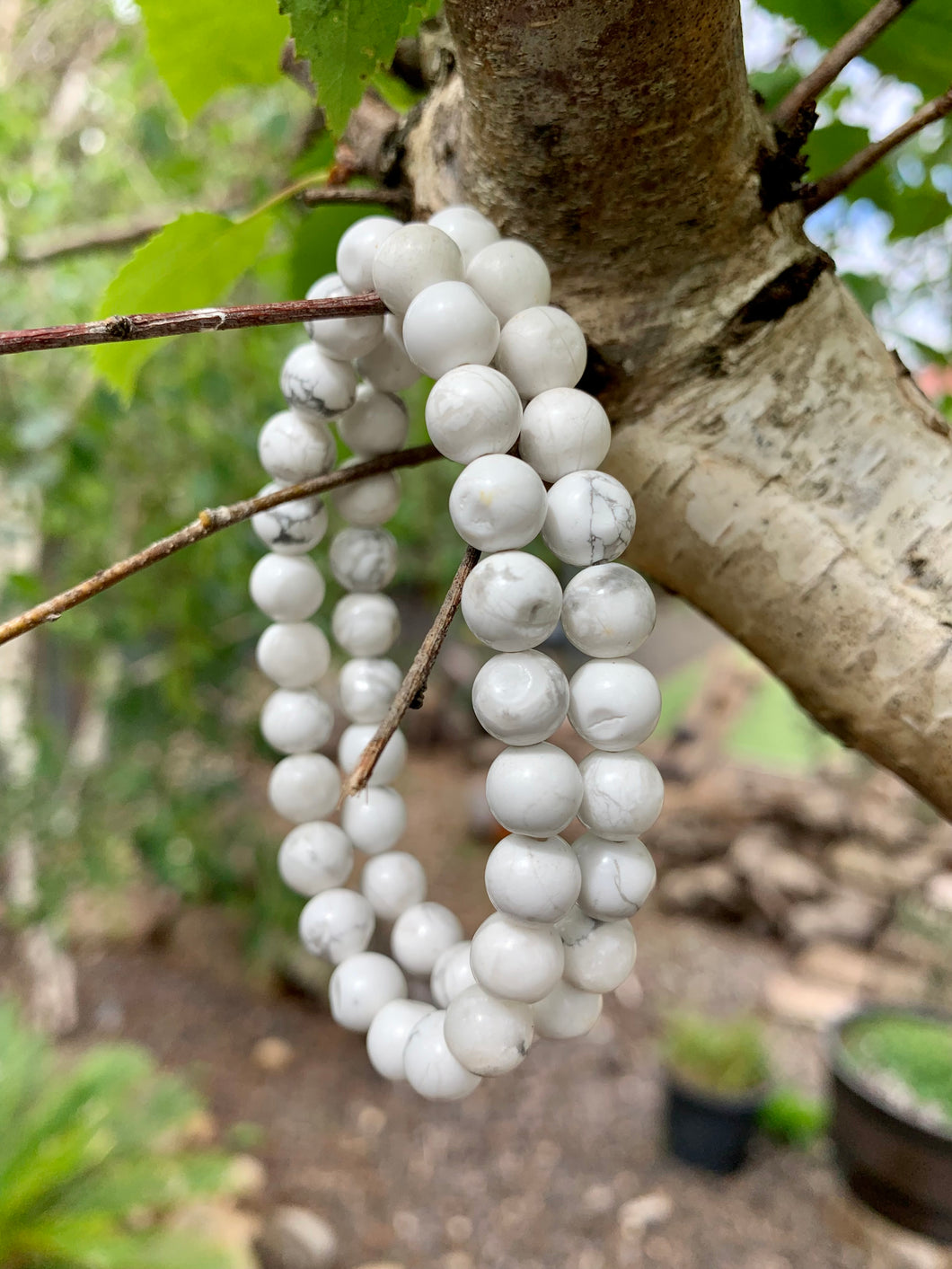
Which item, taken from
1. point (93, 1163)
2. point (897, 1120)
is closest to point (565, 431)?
point (93, 1163)

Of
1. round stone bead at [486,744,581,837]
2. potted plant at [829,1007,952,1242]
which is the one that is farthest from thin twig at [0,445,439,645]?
potted plant at [829,1007,952,1242]

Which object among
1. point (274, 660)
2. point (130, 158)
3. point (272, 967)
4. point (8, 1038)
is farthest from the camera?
point (272, 967)

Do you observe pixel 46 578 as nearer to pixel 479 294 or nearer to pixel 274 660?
pixel 274 660

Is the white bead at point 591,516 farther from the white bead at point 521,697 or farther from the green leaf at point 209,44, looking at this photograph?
the green leaf at point 209,44

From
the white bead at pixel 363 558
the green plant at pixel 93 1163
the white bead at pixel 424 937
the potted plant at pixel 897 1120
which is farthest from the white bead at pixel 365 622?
the potted plant at pixel 897 1120

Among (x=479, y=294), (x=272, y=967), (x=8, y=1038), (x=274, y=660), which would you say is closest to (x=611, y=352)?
(x=479, y=294)

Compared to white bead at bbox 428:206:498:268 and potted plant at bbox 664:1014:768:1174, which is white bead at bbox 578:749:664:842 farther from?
potted plant at bbox 664:1014:768:1174
